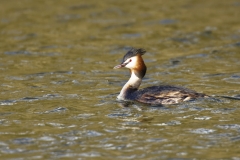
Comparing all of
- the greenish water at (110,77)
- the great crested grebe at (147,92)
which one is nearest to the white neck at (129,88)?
the great crested grebe at (147,92)

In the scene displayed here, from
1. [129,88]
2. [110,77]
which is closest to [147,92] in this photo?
[129,88]

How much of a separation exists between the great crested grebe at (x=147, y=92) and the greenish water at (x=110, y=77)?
0.59 ft

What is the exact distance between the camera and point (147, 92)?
456 inches

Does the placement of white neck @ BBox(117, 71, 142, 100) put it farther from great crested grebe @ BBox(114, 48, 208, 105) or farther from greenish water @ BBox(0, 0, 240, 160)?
greenish water @ BBox(0, 0, 240, 160)

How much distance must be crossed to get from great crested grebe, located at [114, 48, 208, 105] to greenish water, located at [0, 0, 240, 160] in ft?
0.59

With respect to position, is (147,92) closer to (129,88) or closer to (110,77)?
(129,88)

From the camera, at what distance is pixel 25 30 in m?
19.0

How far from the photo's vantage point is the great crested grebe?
11.2 meters

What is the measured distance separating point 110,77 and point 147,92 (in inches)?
112

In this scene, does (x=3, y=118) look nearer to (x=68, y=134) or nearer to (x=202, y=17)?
(x=68, y=134)

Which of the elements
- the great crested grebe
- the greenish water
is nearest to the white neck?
the great crested grebe

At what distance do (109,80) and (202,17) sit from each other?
21.5ft

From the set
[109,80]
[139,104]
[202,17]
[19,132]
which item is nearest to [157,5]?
[202,17]

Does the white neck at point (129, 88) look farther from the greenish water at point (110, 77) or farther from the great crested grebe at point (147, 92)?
the greenish water at point (110, 77)
